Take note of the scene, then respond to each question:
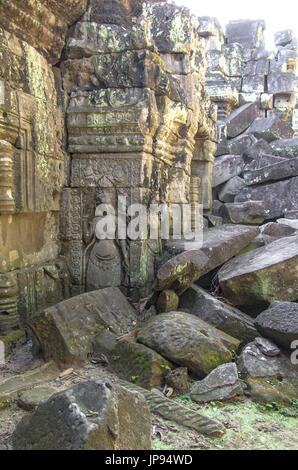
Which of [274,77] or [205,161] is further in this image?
[274,77]

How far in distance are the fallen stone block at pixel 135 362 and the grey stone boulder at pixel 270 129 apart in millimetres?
8758

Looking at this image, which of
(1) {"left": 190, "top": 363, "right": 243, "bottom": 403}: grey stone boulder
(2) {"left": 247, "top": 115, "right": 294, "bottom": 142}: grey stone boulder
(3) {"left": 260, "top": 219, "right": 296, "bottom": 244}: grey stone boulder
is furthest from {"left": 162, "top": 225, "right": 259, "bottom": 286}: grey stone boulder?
(2) {"left": 247, "top": 115, "right": 294, "bottom": 142}: grey stone boulder

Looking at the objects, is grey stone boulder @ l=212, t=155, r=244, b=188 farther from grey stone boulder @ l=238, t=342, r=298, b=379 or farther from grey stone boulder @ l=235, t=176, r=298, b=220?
grey stone boulder @ l=238, t=342, r=298, b=379

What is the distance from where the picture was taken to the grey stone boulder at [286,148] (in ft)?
30.9

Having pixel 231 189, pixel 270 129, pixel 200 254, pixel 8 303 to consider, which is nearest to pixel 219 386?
pixel 200 254

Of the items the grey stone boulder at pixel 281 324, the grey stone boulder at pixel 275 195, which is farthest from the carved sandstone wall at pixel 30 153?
the grey stone boulder at pixel 275 195

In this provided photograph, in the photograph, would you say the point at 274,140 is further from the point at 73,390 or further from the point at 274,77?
the point at 73,390

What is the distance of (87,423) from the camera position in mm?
1554

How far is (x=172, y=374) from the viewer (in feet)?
9.05

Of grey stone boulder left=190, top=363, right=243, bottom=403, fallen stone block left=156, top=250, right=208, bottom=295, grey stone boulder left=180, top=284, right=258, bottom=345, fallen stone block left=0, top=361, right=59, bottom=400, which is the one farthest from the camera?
fallen stone block left=156, top=250, right=208, bottom=295

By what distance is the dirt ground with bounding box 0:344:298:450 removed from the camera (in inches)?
83.7

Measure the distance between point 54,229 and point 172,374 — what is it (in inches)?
87.4

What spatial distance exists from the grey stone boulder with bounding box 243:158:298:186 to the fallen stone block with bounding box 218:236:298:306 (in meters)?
4.56
